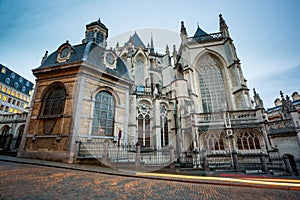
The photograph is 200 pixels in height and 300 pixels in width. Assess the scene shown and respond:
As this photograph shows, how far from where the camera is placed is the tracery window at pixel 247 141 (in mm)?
10148

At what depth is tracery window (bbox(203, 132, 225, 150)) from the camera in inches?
426

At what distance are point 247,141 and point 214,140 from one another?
2349mm

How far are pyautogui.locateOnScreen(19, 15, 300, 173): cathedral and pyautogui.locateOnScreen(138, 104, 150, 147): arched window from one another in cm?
9

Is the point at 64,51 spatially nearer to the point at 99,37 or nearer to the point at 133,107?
the point at 99,37

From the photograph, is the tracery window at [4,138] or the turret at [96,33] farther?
the tracery window at [4,138]

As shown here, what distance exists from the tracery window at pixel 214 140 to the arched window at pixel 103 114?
7.83 m

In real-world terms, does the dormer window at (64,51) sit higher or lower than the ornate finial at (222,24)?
lower

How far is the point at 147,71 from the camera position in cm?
2323

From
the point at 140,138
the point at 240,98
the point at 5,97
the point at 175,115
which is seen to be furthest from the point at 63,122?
the point at 5,97

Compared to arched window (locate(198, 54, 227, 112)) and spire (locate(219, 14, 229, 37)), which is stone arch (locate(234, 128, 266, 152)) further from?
spire (locate(219, 14, 229, 37))

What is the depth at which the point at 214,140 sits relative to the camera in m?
11.0

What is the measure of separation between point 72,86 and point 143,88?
12.3 meters

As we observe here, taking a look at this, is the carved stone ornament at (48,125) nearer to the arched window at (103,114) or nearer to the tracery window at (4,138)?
the arched window at (103,114)

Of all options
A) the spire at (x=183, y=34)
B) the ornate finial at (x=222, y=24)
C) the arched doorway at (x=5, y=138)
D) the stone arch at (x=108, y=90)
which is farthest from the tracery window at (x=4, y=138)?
the ornate finial at (x=222, y=24)
